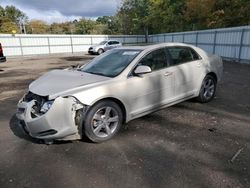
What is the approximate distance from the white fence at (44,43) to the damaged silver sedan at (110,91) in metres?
21.0

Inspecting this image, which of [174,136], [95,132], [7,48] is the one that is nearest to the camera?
[95,132]

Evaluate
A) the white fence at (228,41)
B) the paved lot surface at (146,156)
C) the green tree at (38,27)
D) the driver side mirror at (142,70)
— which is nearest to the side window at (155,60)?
the driver side mirror at (142,70)

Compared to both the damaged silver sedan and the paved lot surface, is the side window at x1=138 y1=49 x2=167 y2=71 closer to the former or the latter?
the damaged silver sedan

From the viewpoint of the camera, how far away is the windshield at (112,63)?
13.1 ft

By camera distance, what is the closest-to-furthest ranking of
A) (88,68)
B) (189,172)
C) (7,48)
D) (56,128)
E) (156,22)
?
(189,172) → (56,128) → (88,68) → (7,48) → (156,22)

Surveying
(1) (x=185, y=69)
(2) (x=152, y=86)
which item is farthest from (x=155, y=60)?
(1) (x=185, y=69)

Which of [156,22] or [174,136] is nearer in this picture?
[174,136]

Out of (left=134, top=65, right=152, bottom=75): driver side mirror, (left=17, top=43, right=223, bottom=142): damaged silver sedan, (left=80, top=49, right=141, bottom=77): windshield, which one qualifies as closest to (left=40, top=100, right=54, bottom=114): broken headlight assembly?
(left=17, top=43, right=223, bottom=142): damaged silver sedan

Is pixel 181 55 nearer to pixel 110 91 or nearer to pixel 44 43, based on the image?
pixel 110 91

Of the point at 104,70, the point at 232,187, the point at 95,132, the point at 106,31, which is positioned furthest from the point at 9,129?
the point at 106,31

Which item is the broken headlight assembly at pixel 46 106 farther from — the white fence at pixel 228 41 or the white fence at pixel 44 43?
the white fence at pixel 44 43

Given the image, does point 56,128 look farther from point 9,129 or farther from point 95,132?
point 9,129

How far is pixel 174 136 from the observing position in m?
3.74

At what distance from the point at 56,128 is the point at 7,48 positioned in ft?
73.2
